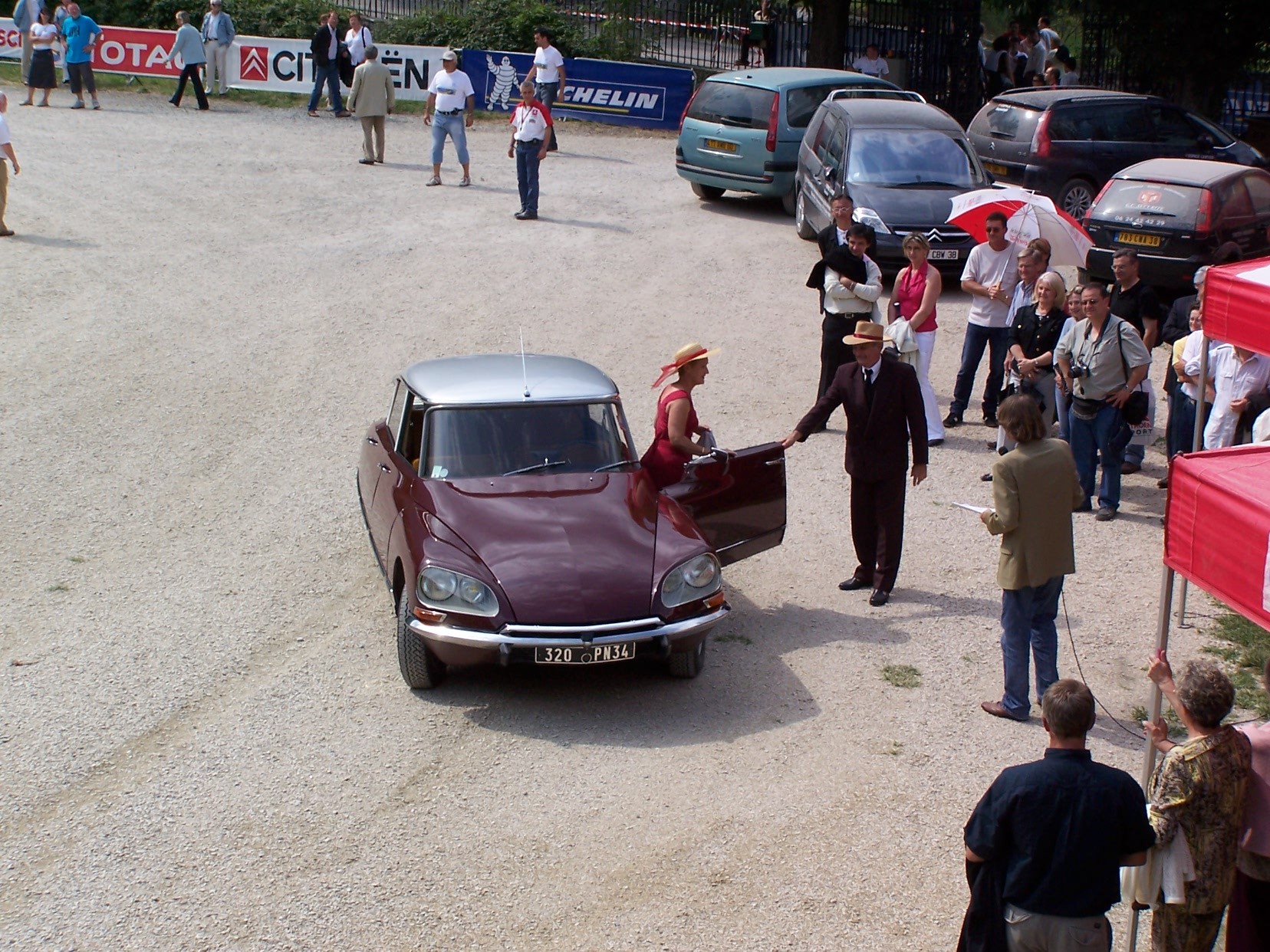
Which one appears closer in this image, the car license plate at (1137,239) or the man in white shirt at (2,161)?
the car license plate at (1137,239)

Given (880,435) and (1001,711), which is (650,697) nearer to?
(1001,711)

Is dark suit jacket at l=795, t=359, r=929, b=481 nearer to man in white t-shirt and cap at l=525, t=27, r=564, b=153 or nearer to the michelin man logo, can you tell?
man in white t-shirt and cap at l=525, t=27, r=564, b=153

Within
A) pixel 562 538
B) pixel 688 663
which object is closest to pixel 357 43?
pixel 562 538

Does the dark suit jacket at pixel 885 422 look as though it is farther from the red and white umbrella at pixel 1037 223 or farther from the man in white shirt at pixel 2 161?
the man in white shirt at pixel 2 161

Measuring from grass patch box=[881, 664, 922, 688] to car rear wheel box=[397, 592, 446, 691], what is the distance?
8.28ft

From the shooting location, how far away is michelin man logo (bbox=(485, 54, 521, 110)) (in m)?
27.4

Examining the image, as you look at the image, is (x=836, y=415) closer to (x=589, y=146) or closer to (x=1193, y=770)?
(x=1193, y=770)

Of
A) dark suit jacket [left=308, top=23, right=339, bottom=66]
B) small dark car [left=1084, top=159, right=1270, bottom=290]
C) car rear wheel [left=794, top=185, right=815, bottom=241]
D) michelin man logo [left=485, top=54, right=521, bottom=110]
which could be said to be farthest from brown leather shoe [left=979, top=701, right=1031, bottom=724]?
michelin man logo [left=485, top=54, right=521, bottom=110]

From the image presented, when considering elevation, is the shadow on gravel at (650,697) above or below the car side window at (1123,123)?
below

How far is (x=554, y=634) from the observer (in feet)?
22.8

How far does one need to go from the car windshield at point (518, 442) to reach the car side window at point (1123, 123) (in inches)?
570

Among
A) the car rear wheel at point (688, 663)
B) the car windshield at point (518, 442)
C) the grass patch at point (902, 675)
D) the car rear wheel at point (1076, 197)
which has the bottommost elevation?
the grass patch at point (902, 675)

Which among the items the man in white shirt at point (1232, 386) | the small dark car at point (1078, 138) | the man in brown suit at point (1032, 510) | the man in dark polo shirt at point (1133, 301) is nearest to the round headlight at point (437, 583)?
the man in brown suit at point (1032, 510)

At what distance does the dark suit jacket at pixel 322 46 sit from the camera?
24812 mm
